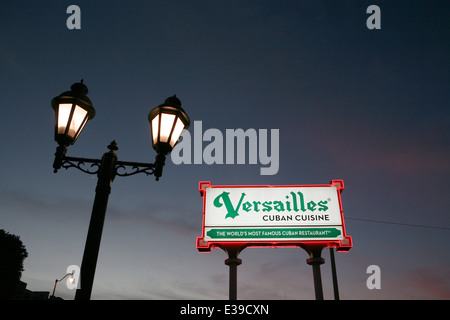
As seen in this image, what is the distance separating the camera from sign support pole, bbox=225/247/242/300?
1159 cm

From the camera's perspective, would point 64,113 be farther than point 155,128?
No

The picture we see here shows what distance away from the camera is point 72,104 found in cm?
465

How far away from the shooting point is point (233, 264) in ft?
39.8

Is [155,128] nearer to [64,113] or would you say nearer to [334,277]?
[64,113]

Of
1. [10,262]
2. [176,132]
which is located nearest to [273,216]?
[176,132]

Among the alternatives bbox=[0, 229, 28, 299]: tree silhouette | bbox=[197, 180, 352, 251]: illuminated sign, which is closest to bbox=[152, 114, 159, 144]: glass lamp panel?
bbox=[197, 180, 352, 251]: illuminated sign

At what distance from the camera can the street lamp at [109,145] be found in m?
4.34

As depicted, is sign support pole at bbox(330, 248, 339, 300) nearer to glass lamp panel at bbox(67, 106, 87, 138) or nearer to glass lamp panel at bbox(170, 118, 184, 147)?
glass lamp panel at bbox(170, 118, 184, 147)

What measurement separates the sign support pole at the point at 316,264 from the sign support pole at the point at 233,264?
3058 mm

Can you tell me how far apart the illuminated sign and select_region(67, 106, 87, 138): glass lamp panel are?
879 centimetres

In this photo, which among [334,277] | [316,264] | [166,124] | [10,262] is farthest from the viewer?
[10,262]

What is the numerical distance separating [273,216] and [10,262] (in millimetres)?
35003

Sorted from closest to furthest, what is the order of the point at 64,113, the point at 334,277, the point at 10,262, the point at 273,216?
the point at 64,113, the point at 273,216, the point at 334,277, the point at 10,262

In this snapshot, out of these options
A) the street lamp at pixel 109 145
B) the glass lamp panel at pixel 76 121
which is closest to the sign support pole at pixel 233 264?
the street lamp at pixel 109 145
